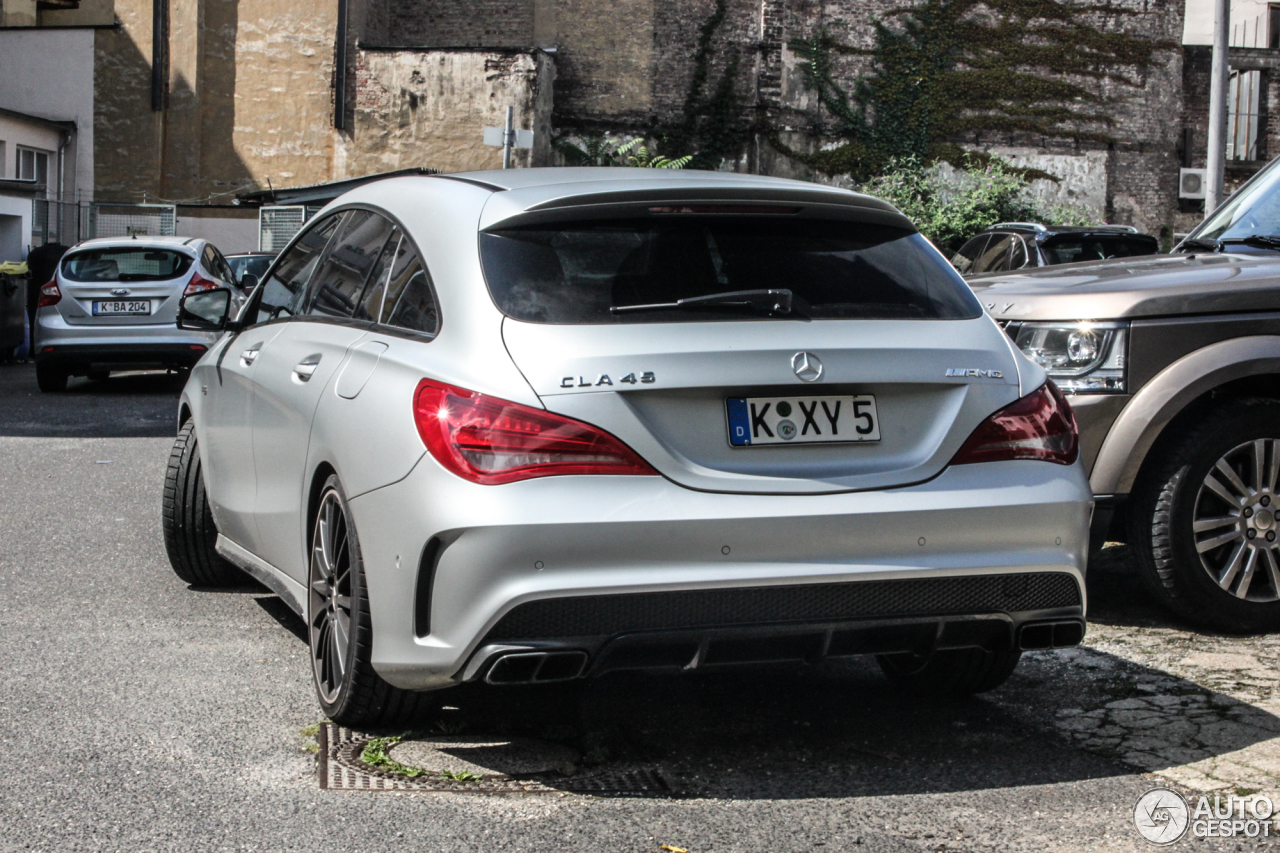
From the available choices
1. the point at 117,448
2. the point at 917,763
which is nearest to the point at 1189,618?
the point at 917,763

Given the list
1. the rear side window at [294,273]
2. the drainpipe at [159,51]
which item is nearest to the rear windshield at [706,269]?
the rear side window at [294,273]

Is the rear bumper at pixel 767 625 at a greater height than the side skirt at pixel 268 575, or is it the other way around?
the rear bumper at pixel 767 625

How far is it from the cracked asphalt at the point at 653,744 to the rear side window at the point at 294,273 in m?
1.22

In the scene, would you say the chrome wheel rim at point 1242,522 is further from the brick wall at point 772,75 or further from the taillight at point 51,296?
the brick wall at point 772,75

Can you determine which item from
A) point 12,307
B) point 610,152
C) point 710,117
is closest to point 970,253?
point 12,307

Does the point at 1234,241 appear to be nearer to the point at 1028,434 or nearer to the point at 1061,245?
the point at 1028,434

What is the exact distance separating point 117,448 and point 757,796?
9.10m

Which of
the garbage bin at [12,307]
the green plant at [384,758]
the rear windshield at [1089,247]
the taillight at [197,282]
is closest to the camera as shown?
the green plant at [384,758]

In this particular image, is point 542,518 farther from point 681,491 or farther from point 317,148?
point 317,148

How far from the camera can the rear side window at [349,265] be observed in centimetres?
462

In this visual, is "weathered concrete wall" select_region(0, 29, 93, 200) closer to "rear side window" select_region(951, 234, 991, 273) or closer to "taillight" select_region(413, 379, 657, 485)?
"rear side window" select_region(951, 234, 991, 273)

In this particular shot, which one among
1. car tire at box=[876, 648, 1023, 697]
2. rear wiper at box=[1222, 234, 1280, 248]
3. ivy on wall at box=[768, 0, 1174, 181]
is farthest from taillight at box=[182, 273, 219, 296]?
ivy on wall at box=[768, 0, 1174, 181]

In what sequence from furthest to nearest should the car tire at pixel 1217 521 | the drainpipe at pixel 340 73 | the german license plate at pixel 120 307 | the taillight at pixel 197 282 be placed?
the drainpipe at pixel 340 73 < the taillight at pixel 197 282 < the german license plate at pixel 120 307 < the car tire at pixel 1217 521

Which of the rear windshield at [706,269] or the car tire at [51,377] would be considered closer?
the rear windshield at [706,269]
